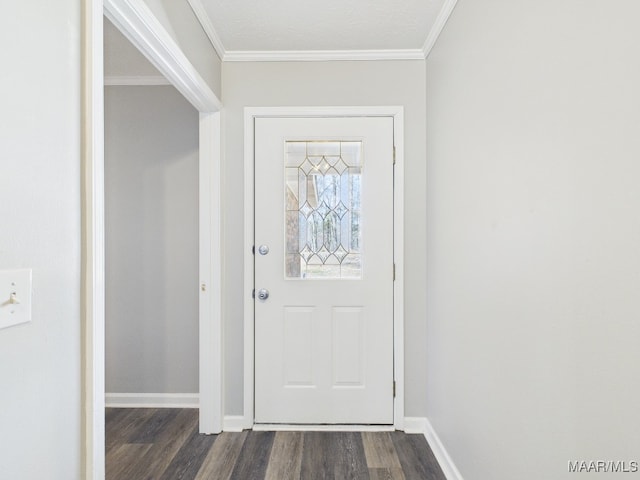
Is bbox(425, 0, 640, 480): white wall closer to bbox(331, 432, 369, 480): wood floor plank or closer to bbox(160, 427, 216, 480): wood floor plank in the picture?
bbox(331, 432, 369, 480): wood floor plank

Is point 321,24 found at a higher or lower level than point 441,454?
higher

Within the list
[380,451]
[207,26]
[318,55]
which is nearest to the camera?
[207,26]

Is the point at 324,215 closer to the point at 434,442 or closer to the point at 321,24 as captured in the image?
the point at 321,24

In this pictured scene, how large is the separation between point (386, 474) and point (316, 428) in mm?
577

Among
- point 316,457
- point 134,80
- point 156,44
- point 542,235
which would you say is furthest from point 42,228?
point 134,80

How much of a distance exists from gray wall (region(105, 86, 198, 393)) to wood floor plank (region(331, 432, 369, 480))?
3.76ft

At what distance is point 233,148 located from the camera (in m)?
2.45

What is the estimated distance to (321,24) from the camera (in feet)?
6.91

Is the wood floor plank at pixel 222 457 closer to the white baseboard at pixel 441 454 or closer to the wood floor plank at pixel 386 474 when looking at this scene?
the wood floor plank at pixel 386 474

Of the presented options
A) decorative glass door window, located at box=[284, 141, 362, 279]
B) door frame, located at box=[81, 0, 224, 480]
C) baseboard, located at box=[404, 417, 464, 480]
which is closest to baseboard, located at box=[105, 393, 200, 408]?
decorative glass door window, located at box=[284, 141, 362, 279]

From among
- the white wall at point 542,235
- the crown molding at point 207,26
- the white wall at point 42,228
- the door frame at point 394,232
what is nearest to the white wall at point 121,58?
the crown molding at point 207,26

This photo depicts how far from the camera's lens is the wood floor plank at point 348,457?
6.49ft

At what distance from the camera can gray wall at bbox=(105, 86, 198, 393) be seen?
2.73 meters

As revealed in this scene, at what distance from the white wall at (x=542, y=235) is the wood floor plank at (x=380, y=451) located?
34 cm
